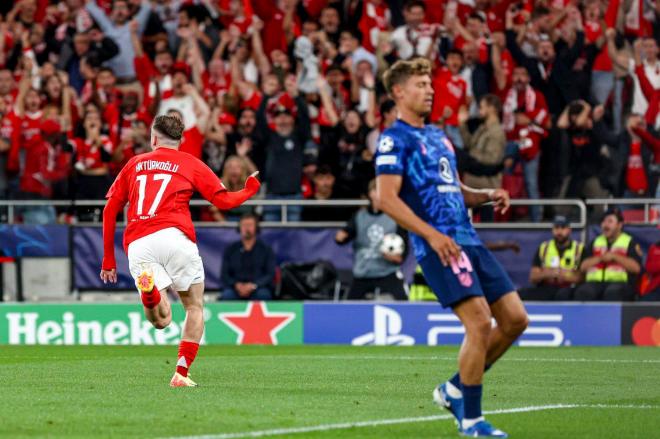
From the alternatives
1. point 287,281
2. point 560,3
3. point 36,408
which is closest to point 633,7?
point 560,3

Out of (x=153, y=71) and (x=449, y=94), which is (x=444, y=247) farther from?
(x=153, y=71)

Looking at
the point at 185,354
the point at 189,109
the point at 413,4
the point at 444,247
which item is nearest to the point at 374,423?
the point at 444,247

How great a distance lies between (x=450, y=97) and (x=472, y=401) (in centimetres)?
1312

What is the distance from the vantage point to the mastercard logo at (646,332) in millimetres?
18422

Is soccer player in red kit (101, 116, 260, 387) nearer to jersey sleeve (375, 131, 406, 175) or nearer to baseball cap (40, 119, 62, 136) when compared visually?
jersey sleeve (375, 131, 406, 175)

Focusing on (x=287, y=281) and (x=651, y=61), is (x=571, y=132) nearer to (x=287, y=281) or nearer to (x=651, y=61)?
(x=651, y=61)

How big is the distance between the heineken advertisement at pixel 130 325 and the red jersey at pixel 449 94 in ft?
12.0

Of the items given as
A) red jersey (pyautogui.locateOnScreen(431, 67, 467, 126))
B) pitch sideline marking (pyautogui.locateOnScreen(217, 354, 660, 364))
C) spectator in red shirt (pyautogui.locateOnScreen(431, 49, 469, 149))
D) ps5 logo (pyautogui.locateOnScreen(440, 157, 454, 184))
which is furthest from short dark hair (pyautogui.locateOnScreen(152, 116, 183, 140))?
red jersey (pyautogui.locateOnScreen(431, 67, 467, 126))

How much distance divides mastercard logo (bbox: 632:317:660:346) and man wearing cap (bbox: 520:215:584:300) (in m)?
0.99

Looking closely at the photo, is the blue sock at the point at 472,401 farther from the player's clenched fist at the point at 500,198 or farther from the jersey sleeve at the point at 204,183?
the jersey sleeve at the point at 204,183

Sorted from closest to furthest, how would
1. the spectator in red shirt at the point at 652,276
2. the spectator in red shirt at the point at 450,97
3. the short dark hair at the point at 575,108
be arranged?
the spectator in red shirt at the point at 652,276 < the short dark hair at the point at 575,108 < the spectator in red shirt at the point at 450,97

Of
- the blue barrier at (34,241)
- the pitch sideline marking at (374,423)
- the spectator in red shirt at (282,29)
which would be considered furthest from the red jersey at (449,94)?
the pitch sideline marking at (374,423)

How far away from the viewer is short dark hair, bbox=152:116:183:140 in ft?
36.2

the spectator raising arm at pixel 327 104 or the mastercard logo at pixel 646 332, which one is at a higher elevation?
the spectator raising arm at pixel 327 104
